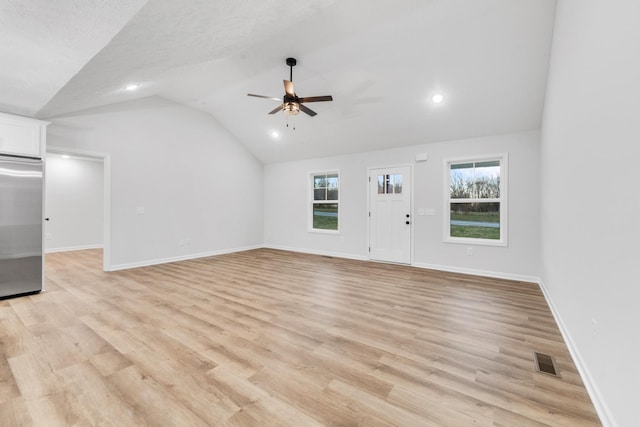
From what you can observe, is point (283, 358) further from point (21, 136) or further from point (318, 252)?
point (318, 252)

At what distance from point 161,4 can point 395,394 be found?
278cm

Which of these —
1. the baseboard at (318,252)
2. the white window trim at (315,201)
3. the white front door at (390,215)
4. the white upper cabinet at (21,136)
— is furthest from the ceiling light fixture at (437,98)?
the white upper cabinet at (21,136)

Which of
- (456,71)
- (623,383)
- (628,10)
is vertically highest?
(456,71)

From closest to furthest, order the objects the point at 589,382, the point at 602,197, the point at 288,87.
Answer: the point at 602,197 → the point at 589,382 → the point at 288,87

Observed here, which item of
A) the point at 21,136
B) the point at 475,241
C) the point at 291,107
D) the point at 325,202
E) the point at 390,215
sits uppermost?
the point at 291,107

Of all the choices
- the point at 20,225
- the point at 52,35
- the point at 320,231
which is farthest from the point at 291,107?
the point at 20,225

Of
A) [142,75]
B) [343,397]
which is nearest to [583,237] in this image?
[343,397]

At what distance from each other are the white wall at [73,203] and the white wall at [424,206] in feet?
15.3

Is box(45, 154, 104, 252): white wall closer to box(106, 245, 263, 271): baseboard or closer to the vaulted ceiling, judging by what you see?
box(106, 245, 263, 271): baseboard

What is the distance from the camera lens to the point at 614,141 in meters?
1.45

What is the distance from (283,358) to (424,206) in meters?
4.21

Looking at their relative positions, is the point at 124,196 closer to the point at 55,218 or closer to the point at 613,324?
the point at 55,218

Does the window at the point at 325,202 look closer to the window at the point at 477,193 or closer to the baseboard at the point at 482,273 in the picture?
the baseboard at the point at 482,273

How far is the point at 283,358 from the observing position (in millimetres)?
2092
